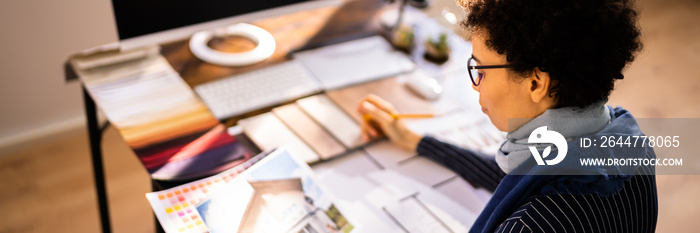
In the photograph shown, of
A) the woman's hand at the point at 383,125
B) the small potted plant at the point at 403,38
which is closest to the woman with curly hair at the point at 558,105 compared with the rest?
the woman's hand at the point at 383,125

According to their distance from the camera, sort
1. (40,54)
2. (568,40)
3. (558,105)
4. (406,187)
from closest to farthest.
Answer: (568,40), (558,105), (406,187), (40,54)

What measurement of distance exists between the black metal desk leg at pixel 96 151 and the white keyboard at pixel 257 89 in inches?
11.0

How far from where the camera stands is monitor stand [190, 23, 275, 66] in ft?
5.51

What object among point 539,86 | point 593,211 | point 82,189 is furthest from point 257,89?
point 82,189

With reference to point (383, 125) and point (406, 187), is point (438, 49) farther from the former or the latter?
point (406, 187)

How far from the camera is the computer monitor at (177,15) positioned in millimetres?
1459

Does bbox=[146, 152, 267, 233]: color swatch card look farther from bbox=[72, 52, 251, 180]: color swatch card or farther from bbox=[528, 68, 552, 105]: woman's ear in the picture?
bbox=[528, 68, 552, 105]: woman's ear

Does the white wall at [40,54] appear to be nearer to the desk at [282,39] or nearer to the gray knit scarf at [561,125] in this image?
the desk at [282,39]

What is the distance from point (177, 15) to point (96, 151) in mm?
459

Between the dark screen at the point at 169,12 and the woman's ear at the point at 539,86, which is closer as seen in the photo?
the woman's ear at the point at 539,86

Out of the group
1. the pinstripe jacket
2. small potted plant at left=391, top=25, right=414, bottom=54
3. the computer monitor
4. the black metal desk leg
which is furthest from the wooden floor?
the computer monitor

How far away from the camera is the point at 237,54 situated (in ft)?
5.61

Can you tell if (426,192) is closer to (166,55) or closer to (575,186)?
(575,186)

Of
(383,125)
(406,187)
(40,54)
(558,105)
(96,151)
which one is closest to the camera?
(558,105)
